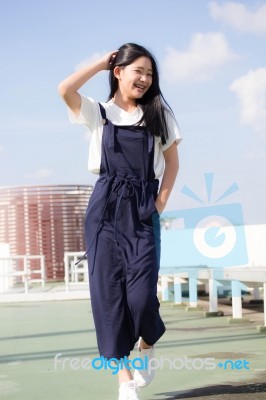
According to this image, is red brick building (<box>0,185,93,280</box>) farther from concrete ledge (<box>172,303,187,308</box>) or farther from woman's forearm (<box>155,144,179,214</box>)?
woman's forearm (<box>155,144,179,214</box>)

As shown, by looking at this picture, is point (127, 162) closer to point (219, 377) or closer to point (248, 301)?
point (219, 377)

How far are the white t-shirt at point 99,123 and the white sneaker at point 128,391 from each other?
29.7 inches

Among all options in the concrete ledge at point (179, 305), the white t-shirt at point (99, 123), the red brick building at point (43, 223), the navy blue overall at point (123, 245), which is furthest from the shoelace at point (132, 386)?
the red brick building at point (43, 223)

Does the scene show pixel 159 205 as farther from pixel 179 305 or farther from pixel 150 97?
pixel 179 305

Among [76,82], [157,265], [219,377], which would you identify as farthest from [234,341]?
[76,82]

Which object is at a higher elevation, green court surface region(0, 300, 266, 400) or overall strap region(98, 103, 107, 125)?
overall strap region(98, 103, 107, 125)

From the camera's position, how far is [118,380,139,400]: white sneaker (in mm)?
2875

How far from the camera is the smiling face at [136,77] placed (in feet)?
9.94

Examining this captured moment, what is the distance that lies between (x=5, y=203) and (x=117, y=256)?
12.5 meters

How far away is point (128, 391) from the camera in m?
2.89

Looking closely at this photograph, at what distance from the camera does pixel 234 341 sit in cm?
497

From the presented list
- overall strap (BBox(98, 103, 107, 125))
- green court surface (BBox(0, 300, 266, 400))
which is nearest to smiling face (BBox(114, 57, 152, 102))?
overall strap (BBox(98, 103, 107, 125))

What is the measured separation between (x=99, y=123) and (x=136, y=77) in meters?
0.21

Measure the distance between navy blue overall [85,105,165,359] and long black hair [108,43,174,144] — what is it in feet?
0.25
